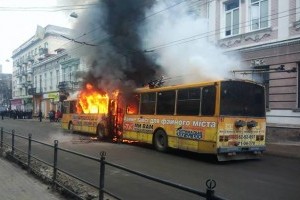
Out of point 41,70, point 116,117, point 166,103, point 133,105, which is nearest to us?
point 166,103

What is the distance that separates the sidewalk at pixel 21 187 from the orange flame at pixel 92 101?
1082 centimetres

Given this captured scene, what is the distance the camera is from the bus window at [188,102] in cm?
1378

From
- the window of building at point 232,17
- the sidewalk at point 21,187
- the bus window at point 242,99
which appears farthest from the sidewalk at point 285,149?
the sidewalk at point 21,187

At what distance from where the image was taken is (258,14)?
21.6m

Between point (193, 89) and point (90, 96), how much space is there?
1016 cm

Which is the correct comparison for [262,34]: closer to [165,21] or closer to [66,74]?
[165,21]

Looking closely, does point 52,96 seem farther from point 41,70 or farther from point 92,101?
point 92,101

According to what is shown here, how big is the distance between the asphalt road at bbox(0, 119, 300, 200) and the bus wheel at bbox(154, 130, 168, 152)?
274 mm

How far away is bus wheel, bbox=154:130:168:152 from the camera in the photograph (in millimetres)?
15555

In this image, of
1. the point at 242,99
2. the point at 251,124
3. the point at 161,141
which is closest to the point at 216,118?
the point at 242,99

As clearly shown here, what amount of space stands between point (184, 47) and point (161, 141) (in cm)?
426

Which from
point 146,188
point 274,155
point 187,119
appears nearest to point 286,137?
point 274,155

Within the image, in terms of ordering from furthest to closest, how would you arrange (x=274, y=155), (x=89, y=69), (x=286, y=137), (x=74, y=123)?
(x=74, y=123) < (x=89, y=69) < (x=286, y=137) < (x=274, y=155)

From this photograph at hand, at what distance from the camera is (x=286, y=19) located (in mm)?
19812
